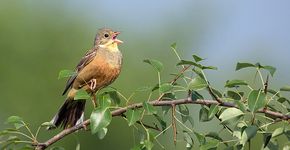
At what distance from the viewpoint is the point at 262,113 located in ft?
11.6

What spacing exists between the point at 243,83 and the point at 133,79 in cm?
1613

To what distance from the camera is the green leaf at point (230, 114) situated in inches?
138

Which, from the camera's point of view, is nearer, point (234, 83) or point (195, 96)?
point (234, 83)

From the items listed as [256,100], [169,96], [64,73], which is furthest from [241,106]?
[64,73]

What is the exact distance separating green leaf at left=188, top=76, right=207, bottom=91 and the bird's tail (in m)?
2.40

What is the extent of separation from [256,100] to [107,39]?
3904mm

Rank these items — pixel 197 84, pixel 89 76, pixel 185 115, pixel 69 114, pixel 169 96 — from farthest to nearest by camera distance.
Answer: pixel 89 76, pixel 69 114, pixel 185 115, pixel 169 96, pixel 197 84

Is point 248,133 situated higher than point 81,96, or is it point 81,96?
point 81,96

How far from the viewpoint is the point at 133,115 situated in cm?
358

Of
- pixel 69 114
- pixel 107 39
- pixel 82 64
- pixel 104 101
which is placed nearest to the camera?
pixel 104 101

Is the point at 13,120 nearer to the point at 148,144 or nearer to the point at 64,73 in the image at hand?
the point at 64,73

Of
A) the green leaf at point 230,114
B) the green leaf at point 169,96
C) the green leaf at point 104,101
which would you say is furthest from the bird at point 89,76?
the green leaf at point 230,114

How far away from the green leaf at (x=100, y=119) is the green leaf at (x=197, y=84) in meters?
0.38

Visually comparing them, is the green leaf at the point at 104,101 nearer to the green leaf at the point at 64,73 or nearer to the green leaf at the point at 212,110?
the green leaf at the point at 64,73
